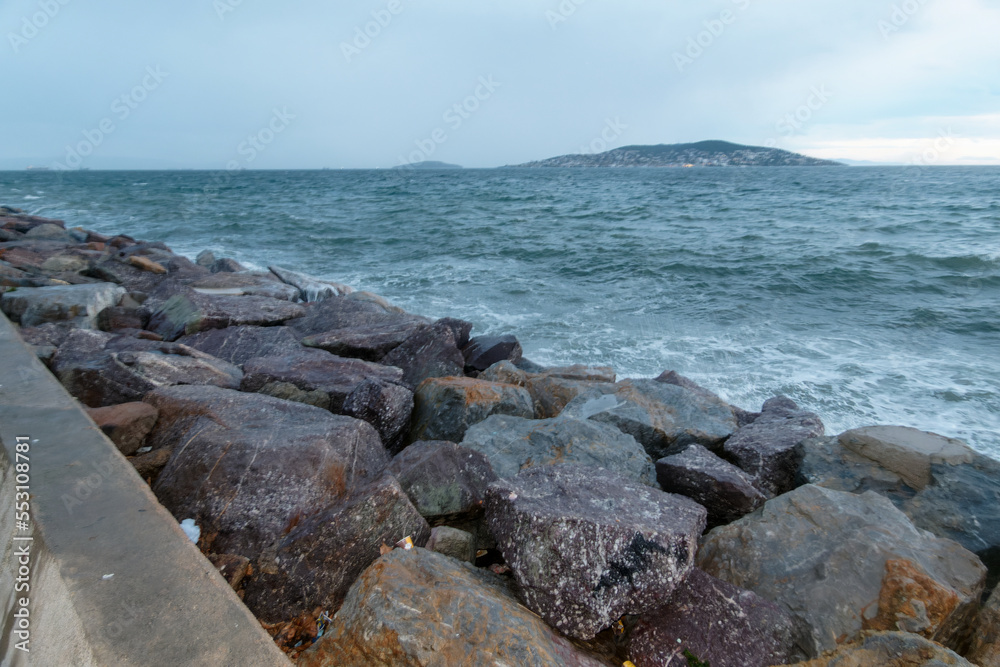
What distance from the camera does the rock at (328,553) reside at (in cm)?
231

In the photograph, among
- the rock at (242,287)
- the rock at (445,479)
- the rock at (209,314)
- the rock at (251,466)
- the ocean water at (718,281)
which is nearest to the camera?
the rock at (251,466)

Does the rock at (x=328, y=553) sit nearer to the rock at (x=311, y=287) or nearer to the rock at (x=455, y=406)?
the rock at (x=455, y=406)

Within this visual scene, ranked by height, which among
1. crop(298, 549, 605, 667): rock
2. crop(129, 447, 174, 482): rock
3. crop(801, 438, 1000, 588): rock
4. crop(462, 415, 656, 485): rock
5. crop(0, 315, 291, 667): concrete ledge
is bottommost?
crop(801, 438, 1000, 588): rock

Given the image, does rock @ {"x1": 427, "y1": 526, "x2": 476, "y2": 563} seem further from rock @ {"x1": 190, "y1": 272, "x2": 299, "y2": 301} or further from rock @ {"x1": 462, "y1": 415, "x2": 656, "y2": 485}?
rock @ {"x1": 190, "y1": 272, "x2": 299, "y2": 301}

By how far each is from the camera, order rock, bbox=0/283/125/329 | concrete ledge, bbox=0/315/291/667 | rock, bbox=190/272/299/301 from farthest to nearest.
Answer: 1. rock, bbox=190/272/299/301
2. rock, bbox=0/283/125/329
3. concrete ledge, bbox=0/315/291/667

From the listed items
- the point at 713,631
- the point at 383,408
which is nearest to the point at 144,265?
the point at 383,408

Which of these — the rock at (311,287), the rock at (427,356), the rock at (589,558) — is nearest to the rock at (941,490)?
the rock at (589,558)

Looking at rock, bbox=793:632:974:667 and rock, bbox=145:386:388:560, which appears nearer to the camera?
rock, bbox=793:632:974:667

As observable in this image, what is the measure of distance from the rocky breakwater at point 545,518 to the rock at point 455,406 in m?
0.02

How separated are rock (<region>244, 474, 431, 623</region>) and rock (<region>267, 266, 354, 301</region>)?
294 inches

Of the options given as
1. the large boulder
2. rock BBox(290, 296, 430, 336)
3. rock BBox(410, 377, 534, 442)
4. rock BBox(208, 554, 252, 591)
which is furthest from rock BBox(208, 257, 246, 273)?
rock BBox(208, 554, 252, 591)

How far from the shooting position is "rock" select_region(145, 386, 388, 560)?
2588 mm

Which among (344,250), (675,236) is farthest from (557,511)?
(675,236)

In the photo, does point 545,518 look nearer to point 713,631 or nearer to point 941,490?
point 713,631
